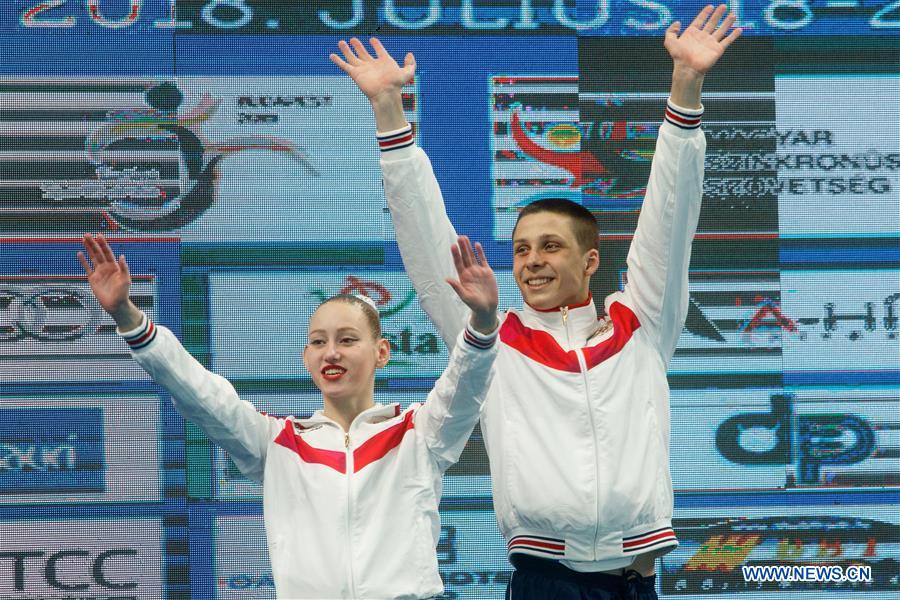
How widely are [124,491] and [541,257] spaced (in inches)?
59.6

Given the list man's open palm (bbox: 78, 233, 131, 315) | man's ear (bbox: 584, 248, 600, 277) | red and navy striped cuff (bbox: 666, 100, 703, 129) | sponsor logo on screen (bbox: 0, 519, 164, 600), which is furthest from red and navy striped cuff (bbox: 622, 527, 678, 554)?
sponsor logo on screen (bbox: 0, 519, 164, 600)

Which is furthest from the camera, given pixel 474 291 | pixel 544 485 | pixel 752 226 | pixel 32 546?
pixel 752 226

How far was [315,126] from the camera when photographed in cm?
377

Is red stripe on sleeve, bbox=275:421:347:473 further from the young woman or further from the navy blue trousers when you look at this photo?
the navy blue trousers

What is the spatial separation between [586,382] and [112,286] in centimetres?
101

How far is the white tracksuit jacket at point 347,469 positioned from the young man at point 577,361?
0.67ft

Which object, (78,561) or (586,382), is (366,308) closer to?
(586,382)

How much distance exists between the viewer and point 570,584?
2701 millimetres

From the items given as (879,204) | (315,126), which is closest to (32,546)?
(315,126)

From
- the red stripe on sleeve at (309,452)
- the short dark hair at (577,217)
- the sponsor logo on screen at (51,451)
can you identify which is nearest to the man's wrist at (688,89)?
the short dark hair at (577,217)

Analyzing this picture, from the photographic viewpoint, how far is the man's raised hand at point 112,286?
7.96ft

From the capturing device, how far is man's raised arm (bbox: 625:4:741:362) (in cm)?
276

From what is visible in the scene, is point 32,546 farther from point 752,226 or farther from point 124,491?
point 752,226

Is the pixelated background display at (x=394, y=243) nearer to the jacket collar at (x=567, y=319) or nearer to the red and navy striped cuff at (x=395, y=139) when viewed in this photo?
the jacket collar at (x=567, y=319)
